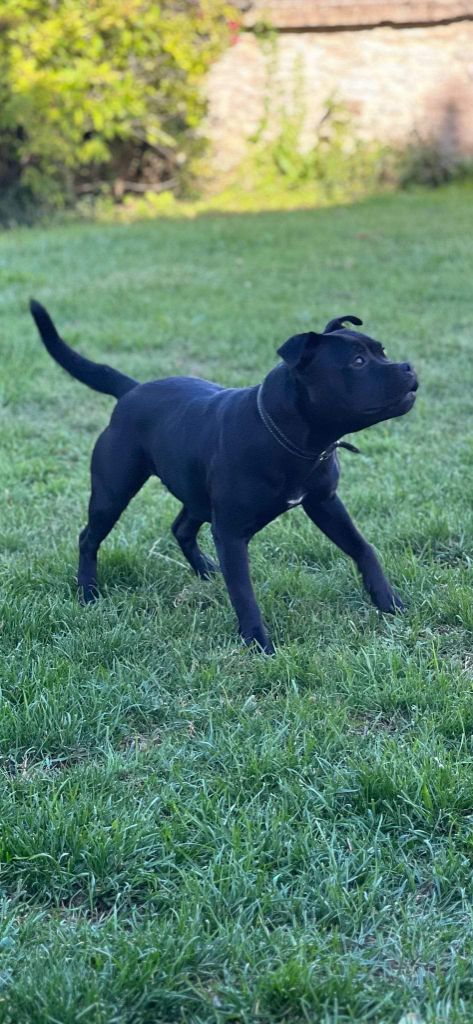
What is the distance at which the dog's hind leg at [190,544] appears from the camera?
386 centimetres

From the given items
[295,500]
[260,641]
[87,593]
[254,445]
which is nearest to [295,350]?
[254,445]

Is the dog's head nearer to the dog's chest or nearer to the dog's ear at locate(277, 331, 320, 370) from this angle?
the dog's ear at locate(277, 331, 320, 370)

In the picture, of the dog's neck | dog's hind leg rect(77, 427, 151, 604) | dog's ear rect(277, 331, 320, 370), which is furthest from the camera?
dog's hind leg rect(77, 427, 151, 604)

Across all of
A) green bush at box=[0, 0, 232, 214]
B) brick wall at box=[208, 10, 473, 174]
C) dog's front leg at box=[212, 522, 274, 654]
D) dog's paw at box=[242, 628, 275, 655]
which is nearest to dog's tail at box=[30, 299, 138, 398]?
dog's front leg at box=[212, 522, 274, 654]

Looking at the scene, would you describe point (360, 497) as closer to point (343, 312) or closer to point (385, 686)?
point (385, 686)

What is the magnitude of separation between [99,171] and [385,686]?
13.4m

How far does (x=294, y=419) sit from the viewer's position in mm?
3066

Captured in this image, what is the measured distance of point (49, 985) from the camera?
188 centimetres

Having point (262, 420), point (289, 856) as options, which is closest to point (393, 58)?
point (262, 420)

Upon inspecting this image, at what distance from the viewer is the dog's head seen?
301 centimetres

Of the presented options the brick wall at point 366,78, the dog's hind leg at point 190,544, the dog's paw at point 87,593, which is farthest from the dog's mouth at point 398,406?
the brick wall at point 366,78

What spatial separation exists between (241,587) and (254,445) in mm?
433

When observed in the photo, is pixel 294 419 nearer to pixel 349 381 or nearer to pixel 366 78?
pixel 349 381

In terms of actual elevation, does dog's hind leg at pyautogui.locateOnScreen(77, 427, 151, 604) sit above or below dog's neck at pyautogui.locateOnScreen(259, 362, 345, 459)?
below
